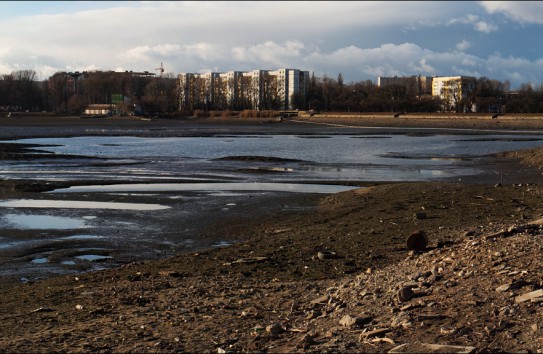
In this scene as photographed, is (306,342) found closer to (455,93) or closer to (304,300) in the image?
(304,300)

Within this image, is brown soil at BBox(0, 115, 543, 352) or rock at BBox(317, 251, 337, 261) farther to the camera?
rock at BBox(317, 251, 337, 261)

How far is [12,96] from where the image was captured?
604 feet

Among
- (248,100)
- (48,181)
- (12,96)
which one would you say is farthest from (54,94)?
(48,181)

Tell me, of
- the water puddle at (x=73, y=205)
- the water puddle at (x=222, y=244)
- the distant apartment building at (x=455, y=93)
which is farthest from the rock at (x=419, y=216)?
the distant apartment building at (x=455, y=93)

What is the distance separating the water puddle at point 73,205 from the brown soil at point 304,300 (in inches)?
321

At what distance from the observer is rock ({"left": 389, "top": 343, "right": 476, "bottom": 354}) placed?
22.5ft

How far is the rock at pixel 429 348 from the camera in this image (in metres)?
6.86

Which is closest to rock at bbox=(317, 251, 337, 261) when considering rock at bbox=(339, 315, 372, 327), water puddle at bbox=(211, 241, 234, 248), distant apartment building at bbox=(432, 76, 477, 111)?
water puddle at bbox=(211, 241, 234, 248)

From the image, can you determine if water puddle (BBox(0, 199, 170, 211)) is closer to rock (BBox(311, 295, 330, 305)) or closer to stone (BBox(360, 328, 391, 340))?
rock (BBox(311, 295, 330, 305))

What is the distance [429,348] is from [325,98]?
164 m

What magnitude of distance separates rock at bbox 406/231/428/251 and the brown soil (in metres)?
0.17

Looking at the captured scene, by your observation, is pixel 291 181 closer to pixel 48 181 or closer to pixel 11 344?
pixel 48 181

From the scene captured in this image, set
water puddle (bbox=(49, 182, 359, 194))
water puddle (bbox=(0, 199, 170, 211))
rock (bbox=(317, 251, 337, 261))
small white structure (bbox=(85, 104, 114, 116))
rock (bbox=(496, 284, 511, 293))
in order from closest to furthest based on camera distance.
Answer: rock (bbox=(496, 284, 511, 293)) < rock (bbox=(317, 251, 337, 261)) < water puddle (bbox=(0, 199, 170, 211)) < water puddle (bbox=(49, 182, 359, 194)) < small white structure (bbox=(85, 104, 114, 116))

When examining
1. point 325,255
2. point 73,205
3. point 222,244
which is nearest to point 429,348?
point 325,255
